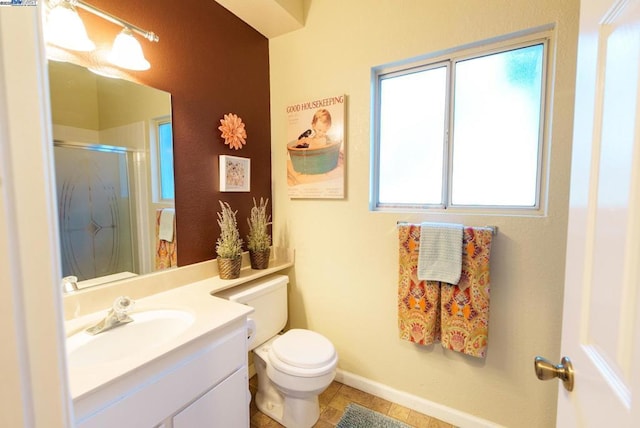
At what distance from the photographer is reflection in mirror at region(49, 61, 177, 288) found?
1.09 m

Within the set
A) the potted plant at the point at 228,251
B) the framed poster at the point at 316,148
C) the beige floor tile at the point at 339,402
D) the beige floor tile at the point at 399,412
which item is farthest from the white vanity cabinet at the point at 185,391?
the framed poster at the point at 316,148

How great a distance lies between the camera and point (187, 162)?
4.98ft

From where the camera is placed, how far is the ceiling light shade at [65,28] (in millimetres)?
995

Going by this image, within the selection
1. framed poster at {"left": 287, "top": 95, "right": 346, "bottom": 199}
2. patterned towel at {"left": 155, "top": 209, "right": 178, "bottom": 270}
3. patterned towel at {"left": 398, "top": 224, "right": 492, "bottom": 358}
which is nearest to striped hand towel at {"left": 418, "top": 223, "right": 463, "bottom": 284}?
patterned towel at {"left": 398, "top": 224, "right": 492, "bottom": 358}

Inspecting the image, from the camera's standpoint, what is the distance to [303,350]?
1.48m

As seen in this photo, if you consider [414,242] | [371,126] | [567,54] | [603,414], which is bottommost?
[603,414]

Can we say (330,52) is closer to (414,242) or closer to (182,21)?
(182,21)

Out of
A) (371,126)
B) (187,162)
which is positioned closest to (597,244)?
(371,126)

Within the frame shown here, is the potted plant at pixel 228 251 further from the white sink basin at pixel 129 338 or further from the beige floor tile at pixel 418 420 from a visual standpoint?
the beige floor tile at pixel 418 420

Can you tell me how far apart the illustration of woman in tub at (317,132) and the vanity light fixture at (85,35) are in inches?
36.8

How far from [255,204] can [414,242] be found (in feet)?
3.49

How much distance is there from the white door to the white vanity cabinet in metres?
1.06

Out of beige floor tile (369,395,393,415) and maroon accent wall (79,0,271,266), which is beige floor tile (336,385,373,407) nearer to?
beige floor tile (369,395,393,415)

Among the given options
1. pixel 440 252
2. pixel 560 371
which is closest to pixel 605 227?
pixel 560 371
